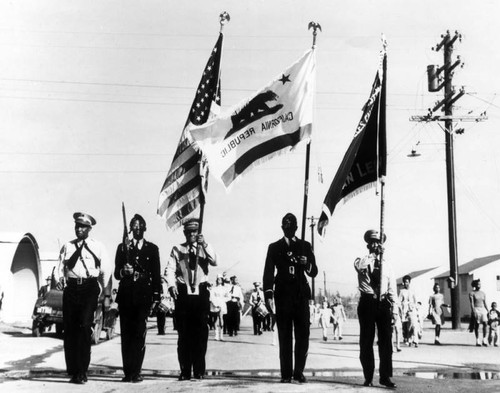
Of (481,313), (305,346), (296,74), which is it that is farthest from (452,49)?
(305,346)

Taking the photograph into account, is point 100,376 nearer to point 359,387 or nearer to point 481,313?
Answer: point 359,387

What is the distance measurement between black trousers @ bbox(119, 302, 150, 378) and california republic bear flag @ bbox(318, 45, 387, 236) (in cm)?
238

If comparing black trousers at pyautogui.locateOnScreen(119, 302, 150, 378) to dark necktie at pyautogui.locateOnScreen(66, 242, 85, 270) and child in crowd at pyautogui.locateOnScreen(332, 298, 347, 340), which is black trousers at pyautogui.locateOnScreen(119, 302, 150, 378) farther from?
child in crowd at pyautogui.locateOnScreen(332, 298, 347, 340)

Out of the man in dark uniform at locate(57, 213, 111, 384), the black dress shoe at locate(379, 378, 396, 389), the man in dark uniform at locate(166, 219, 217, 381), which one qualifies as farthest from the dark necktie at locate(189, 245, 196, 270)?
the black dress shoe at locate(379, 378, 396, 389)

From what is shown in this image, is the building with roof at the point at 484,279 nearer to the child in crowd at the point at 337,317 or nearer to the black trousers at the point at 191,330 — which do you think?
the child in crowd at the point at 337,317

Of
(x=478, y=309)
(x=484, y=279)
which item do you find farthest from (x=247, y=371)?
(x=484, y=279)

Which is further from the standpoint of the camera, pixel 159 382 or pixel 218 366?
pixel 218 366

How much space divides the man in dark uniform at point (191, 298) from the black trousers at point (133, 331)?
42 cm

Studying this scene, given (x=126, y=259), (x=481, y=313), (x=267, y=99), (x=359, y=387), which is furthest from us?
(x=481, y=313)

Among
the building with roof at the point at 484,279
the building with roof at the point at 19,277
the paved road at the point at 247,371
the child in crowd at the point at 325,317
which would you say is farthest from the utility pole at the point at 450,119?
the building with roof at the point at 484,279

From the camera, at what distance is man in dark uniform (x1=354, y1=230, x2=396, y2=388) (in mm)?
8359

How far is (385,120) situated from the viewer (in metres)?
9.31

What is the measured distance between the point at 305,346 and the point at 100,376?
8.91ft

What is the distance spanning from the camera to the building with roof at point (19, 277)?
3312 centimetres
